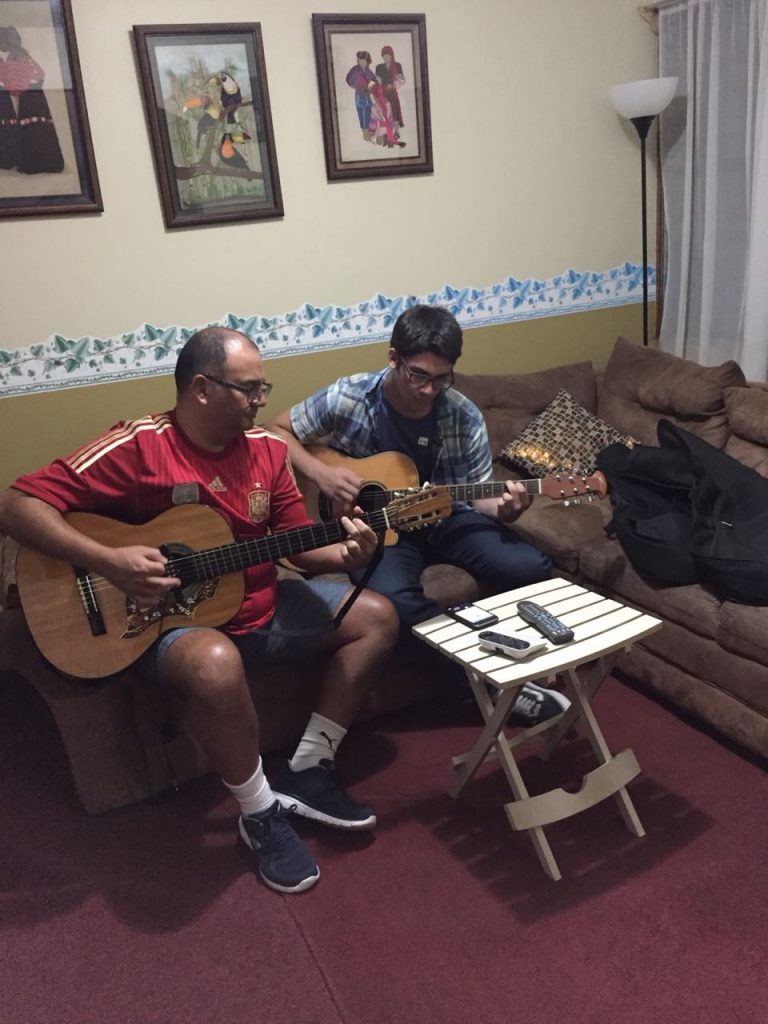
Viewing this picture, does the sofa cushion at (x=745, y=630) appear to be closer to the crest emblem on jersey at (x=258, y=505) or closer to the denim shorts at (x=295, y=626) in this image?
the denim shorts at (x=295, y=626)

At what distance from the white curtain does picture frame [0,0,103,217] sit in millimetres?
2228

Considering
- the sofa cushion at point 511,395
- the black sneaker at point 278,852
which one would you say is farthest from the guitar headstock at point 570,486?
the black sneaker at point 278,852

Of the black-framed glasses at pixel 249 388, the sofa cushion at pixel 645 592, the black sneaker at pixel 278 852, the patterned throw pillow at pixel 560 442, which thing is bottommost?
the black sneaker at pixel 278 852

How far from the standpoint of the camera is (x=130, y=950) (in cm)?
168

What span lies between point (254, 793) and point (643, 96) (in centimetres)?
275

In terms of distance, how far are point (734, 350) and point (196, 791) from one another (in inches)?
100

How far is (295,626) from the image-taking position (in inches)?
81.0

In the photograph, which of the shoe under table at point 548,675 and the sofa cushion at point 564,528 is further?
the sofa cushion at point 564,528

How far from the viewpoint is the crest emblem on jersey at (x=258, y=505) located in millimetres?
1970

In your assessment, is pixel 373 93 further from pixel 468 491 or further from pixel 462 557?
pixel 462 557

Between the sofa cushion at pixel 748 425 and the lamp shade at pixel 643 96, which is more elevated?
the lamp shade at pixel 643 96

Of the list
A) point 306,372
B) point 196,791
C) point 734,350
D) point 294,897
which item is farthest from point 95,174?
point 734,350

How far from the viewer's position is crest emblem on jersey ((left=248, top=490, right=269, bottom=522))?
1.97 meters

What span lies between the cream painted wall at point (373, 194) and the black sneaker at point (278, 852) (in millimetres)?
1684
